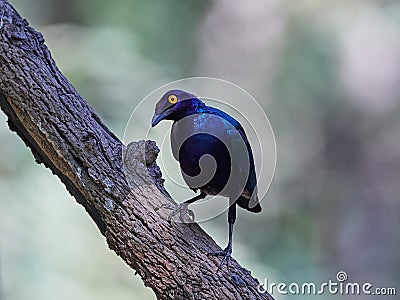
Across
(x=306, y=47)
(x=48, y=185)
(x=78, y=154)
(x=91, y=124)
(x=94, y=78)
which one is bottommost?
(x=78, y=154)

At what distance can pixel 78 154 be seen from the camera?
1.62 m

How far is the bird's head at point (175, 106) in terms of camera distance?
1539mm

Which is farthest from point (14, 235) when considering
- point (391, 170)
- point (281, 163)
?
point (391, 170)

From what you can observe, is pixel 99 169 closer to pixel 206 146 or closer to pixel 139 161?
pixel 139 161

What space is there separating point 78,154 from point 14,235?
1.92 m

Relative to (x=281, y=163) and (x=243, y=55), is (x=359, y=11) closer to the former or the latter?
(x=243, y=55)

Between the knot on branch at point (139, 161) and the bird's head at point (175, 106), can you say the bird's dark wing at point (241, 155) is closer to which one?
the bird's head at point (175, 106)

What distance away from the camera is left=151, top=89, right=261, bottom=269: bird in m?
1.57

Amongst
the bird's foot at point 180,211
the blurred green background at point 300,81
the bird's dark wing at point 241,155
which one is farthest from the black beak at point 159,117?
the blurred green background at point 300,81

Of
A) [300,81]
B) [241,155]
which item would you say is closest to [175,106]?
[241,155]

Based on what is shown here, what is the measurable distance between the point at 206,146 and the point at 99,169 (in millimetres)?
316

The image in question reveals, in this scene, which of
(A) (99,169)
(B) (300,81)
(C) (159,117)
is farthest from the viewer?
(B) (300,81)

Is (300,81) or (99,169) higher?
(300,81)

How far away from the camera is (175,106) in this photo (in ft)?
5.14
